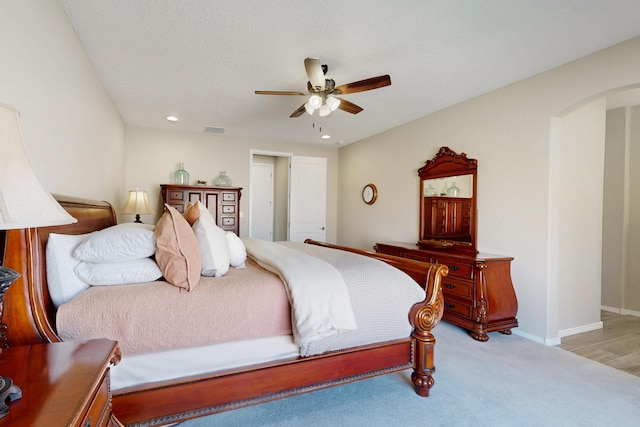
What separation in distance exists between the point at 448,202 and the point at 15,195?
394 centimetres

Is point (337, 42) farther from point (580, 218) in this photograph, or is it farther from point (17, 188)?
point (580, 218)

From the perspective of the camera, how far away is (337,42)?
7.88 ft

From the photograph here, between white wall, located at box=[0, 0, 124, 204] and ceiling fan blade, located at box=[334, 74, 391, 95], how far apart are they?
1.97 meters

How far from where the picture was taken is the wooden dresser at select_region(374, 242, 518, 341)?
2.91 metres

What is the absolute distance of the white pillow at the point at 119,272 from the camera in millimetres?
1517

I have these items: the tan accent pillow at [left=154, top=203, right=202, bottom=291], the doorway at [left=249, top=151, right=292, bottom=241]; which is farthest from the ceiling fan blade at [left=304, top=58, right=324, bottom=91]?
the doorway at [left=249, top=151, right=292, bottom=241]

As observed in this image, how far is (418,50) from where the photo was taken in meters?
2.52

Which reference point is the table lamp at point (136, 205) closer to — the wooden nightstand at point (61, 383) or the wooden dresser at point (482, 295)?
the wooden nightstand at point (61, 383)

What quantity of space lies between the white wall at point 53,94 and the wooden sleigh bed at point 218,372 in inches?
12.4

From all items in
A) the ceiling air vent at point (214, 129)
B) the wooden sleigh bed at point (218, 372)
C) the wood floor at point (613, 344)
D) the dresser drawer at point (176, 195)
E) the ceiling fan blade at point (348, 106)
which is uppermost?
the ceiling air vent at point (214, 129)

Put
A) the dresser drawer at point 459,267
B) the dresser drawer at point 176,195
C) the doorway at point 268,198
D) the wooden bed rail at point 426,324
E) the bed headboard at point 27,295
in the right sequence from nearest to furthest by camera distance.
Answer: the bed headboard at point 27,295 → the wooden bed rail at point 426,324 → the dresser drawer at point 459,267 → the dresser drawer at point 176,195 → the doorway at point 268,198

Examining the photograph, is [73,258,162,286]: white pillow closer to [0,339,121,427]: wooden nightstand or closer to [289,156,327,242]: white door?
[0,339,121,427]: wooden nightstand

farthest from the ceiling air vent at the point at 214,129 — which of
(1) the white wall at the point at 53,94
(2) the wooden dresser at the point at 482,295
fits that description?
(2) the wooden dresser at the point at 482,295

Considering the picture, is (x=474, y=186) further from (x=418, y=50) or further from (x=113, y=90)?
(x=113, y=90)
